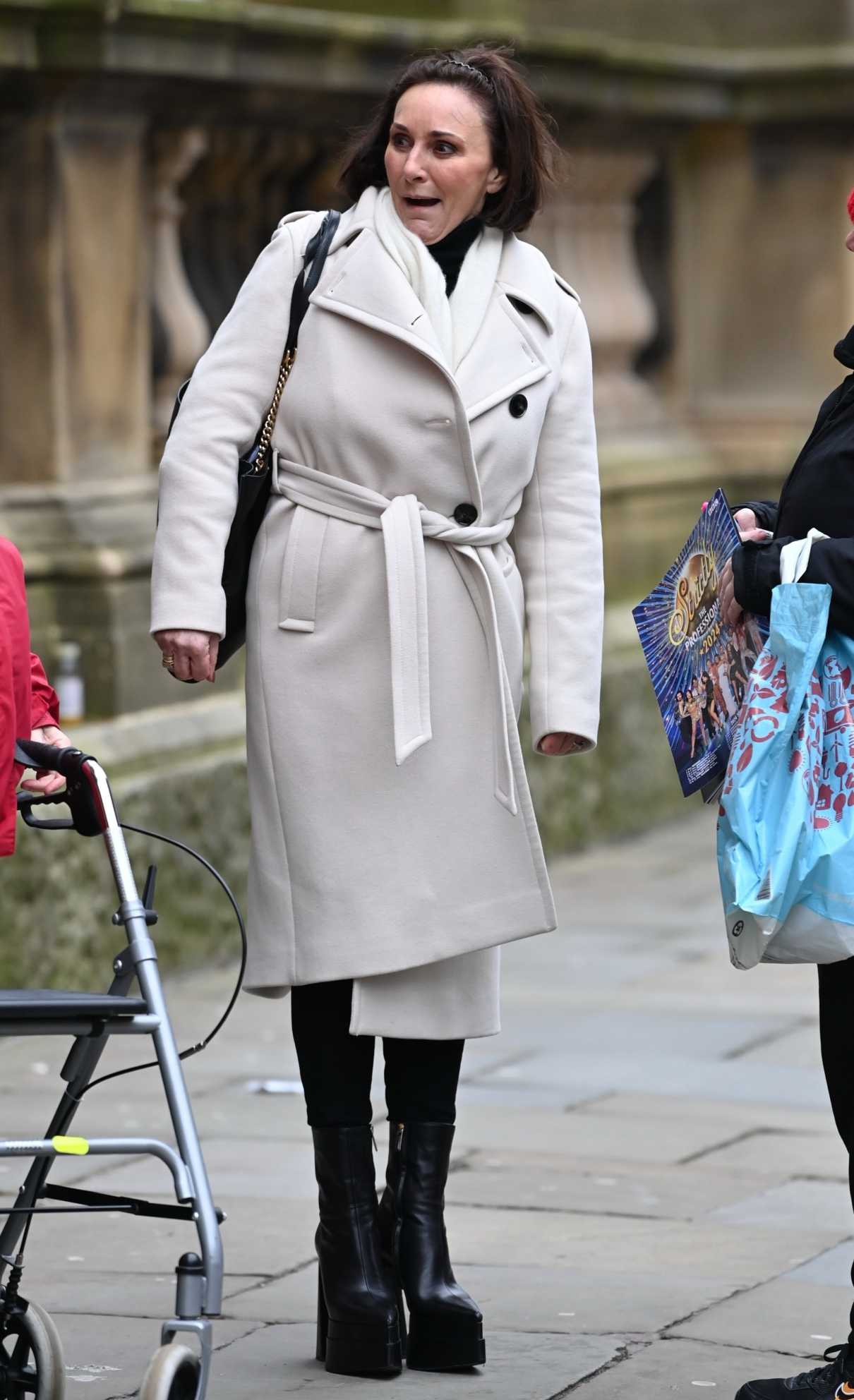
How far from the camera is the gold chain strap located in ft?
13.4

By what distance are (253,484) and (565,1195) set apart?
→ 180 cm

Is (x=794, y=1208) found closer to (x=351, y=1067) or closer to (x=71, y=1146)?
(x=351, y=1067)

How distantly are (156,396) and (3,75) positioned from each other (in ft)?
4.27

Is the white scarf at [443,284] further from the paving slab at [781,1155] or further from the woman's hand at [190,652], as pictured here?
the paving slab at [781,1155]

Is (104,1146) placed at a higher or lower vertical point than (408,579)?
lower

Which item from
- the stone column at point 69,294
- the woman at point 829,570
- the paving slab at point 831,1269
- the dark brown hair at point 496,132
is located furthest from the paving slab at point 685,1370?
the stone column at point 69,294

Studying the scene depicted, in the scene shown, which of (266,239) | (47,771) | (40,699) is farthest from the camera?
(266,239)

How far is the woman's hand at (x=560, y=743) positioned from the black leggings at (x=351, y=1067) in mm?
497

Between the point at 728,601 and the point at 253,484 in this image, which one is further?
the point at 253,484

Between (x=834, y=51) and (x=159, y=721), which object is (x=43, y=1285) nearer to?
(x=159, y=721)

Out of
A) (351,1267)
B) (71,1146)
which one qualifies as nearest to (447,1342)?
(351,1267)

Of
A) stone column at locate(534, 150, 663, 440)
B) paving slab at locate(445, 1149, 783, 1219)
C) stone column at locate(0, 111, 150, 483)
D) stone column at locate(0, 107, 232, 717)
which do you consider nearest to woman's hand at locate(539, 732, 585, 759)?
paving slab at locate(445, 1149, 783, 1219)

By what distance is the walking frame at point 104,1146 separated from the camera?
3295 millimetres

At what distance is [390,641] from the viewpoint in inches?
158
